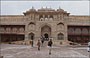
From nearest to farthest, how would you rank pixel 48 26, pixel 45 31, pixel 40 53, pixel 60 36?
pixel 40 53 → pixel 60 36 → pixel 48 26 → pixel 45 31

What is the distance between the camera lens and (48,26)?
172 feet

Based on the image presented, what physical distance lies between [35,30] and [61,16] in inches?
320

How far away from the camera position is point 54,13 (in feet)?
174

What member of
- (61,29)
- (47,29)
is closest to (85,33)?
(61,29)

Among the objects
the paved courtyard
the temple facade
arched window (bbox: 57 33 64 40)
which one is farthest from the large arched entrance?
the paved courtyard

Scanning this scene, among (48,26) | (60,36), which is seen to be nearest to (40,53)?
(60,36)

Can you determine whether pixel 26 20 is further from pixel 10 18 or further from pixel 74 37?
pixel 74 37

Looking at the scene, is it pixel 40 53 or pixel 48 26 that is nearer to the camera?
pixel 40 53

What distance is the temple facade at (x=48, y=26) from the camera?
51.9m

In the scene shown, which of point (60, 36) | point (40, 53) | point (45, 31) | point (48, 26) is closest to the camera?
point (40, 53)

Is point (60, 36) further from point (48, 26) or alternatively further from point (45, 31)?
point (45, 31)

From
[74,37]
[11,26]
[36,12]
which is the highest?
[36,12]

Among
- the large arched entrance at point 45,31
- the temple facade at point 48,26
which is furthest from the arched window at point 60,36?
the large arched entrance at point 45,31

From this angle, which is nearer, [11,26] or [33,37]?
[33,37]
